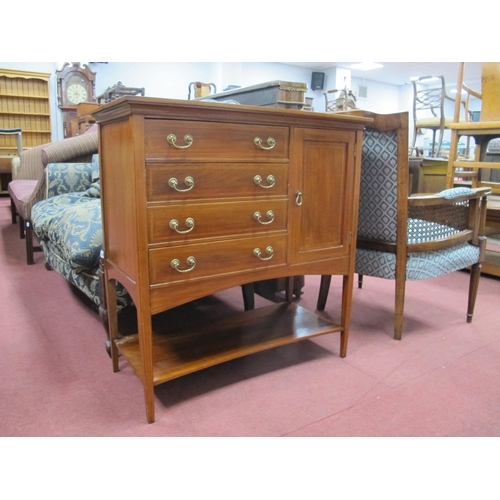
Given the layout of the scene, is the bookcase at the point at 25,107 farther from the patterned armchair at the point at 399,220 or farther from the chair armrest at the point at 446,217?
the chair armrest at the point at 446,217

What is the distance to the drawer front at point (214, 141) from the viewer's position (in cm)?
109

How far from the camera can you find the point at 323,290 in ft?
6.85

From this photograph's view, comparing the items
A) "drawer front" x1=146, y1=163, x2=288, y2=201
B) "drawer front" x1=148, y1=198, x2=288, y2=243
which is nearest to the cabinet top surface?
"drawer front" x1=146, y1=163, x2=288, y2=201

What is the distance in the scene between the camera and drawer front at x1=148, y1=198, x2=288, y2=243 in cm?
113

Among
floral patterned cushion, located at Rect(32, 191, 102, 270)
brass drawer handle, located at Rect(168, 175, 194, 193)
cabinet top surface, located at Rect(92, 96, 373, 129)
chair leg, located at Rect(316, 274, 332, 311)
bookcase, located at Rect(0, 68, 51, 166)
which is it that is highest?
bookcase, located at Rect(0, 68, 51, 166)

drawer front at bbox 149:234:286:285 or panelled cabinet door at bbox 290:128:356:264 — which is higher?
panelled cabinet door at bbox 290:128:356:264

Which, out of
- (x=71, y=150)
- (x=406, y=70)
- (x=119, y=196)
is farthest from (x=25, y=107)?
(x=406, y=70)

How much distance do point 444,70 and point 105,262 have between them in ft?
36.6

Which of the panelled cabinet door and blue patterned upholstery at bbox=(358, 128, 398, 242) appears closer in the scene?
the panelled cabinet door

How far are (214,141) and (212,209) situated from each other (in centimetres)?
19

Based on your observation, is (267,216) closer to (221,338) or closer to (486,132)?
(221,338)

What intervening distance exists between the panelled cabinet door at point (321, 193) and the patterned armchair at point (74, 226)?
746 millimetres

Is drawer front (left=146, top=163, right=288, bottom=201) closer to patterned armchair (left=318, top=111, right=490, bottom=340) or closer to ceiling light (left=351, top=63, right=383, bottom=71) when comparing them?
patterned armchair (left=318, top=111, right=490, bottom=340)

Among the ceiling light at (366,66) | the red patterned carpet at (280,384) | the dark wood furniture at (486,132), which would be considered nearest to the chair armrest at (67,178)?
the red patterned carpet at (280,384)
